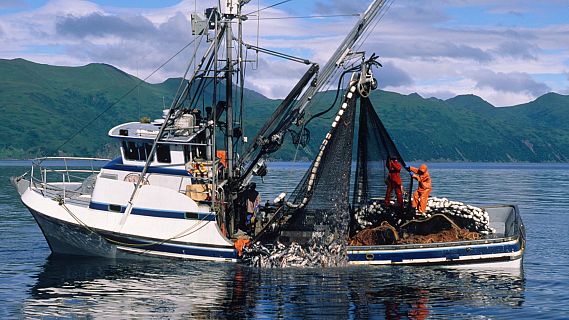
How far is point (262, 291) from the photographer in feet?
72.5

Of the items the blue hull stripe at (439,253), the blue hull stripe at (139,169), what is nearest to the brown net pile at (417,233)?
the blue hull stripe at (439,253)

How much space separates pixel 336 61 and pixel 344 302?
8585 mm

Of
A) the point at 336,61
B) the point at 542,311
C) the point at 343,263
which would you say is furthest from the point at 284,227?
the point at 542,311

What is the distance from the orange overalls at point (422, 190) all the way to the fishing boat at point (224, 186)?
4.01 ft

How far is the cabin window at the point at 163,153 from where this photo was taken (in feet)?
88.3

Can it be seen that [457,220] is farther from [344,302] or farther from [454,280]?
[344,302]

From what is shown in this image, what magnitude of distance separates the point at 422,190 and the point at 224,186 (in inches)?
246

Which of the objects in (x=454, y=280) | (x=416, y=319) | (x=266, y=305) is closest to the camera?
(x=416, y=319)

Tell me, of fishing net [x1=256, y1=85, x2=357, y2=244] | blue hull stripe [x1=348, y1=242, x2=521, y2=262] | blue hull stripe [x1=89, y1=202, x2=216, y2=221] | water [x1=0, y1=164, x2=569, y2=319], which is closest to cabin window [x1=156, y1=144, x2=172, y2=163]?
blue hull stripe [x1=89, y1=202, x2=216, y2=221]

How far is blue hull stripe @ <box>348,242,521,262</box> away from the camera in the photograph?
2412 cm

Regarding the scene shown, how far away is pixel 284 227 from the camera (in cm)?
2442

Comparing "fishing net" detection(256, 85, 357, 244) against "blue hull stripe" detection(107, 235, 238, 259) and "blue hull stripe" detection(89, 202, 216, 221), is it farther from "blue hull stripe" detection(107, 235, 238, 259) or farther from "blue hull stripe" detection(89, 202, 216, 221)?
"blue hull stripe" detection(89, 202, 216, 221)

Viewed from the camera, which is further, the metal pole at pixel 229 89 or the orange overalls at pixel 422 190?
the metal pole at pixel 229 89

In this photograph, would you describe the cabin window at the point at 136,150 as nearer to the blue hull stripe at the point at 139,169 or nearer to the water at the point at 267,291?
the blue hull stripe at the point at 139,169
